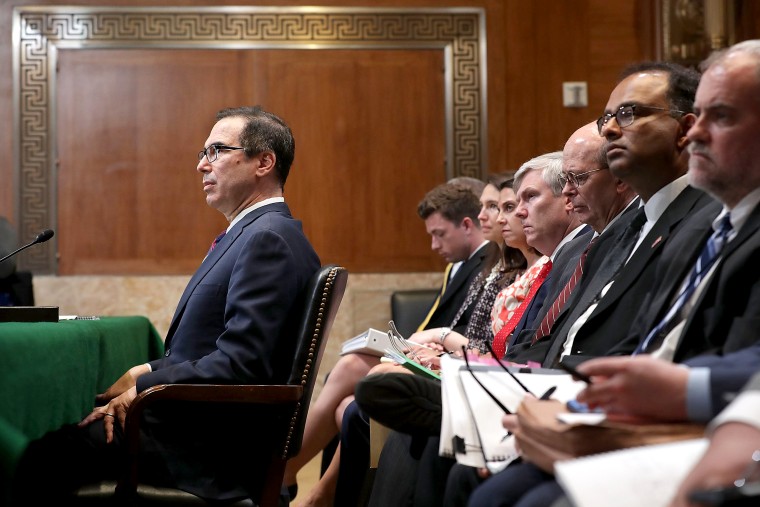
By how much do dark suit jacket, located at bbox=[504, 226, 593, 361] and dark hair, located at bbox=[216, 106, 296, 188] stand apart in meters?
0.88

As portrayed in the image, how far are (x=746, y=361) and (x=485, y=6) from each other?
16.9 feet

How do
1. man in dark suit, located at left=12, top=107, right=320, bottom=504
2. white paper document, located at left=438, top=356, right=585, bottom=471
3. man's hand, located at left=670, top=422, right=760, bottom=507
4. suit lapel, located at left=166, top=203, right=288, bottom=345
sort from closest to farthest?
man's hand, located at left=670, top=422, right=760, bottom=507
white paper document, located at left=438, top=356, right=585, bottom=471
man in dark suit, located at left=12, top=107, right=320, bottom=504
suit lapel, located at left=166, top=203, right=288, bottom=345

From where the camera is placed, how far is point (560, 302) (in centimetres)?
273

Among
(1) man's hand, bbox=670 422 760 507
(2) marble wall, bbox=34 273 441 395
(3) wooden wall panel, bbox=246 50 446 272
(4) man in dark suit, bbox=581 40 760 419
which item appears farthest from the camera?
(3) wooden wall panel, bbox=246 50 446 272

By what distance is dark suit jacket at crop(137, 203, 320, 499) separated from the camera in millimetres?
2480

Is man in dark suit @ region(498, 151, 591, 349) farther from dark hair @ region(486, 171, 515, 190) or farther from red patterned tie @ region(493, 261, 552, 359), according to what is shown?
dark hair @ region(486, 171, 515, 190)

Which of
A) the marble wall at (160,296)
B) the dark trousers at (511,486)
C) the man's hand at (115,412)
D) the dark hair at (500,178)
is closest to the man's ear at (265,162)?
the man's hand at (115,412)

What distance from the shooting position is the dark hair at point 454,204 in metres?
4.89

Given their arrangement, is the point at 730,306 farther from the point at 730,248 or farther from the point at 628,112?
the point at 628,112

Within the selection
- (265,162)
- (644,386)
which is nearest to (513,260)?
(265,162)

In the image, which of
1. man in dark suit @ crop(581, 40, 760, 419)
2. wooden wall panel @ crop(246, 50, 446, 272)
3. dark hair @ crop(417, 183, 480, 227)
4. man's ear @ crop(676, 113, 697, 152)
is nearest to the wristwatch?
dark hair @ crop(417, 183, 480, 227)

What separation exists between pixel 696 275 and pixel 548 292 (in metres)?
1.25

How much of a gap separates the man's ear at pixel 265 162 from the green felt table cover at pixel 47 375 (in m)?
0.65

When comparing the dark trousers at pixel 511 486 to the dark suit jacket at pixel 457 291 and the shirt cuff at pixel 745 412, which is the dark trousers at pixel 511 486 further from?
the dark suit jacket at pixel 457 291
